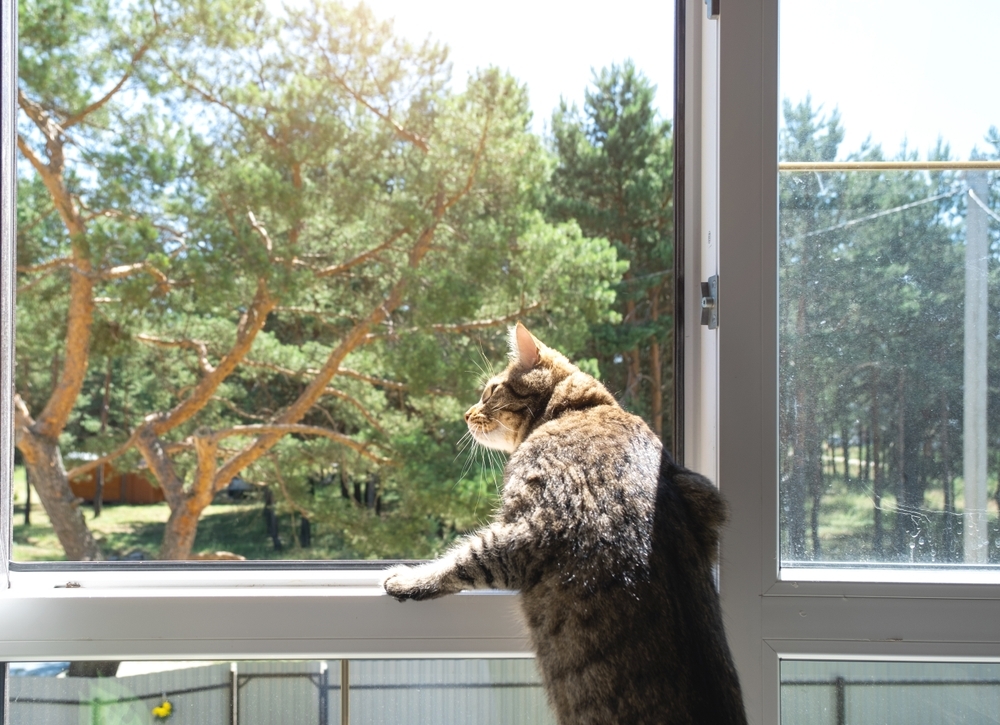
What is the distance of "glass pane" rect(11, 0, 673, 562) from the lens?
230cm

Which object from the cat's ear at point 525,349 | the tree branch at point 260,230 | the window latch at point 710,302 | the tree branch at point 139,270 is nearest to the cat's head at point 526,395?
the cat's ear at point 525,349

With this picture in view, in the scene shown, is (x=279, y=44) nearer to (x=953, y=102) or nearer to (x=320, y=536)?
(x=320, y=536)

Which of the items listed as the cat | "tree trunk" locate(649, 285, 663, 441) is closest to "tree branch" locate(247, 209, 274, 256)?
"tree trunk" locate(649, 285, 663, 441)

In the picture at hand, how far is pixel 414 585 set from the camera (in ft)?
2.91

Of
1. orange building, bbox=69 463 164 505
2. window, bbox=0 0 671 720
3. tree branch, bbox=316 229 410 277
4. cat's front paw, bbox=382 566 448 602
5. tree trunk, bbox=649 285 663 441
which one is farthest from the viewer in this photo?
orange building, bbox=69 463 164 505

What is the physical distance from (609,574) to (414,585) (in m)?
0.24

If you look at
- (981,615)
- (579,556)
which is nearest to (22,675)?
(579,556)

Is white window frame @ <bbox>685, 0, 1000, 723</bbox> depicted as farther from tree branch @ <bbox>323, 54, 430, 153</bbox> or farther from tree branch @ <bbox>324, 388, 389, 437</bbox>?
tree branch @ <bbox>324, 388, 389, 437</bbox>

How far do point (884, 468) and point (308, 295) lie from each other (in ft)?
6.98

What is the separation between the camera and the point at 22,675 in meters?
0.98

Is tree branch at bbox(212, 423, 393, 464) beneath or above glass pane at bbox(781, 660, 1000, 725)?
above

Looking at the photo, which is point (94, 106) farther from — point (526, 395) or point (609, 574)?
point (609, 574)

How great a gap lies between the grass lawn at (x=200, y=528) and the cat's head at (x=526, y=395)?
1.79 meters

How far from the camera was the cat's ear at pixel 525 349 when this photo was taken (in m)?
1.07
